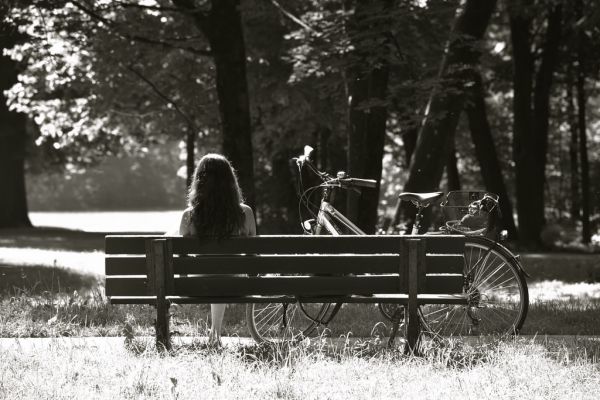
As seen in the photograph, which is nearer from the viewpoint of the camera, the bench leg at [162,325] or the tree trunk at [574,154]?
the bench leg at [162,325]

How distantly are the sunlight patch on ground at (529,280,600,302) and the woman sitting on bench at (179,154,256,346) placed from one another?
16.0 feet

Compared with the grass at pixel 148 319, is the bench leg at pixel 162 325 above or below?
above

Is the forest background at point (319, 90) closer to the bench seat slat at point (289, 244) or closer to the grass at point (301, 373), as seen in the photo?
the bench seat slat at point (289, 244)

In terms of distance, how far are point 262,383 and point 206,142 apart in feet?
74.4

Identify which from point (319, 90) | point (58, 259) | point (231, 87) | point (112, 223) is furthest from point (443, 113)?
point (112, 223)

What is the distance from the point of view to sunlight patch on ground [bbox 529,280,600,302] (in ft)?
36.5

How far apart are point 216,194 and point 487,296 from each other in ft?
7.35

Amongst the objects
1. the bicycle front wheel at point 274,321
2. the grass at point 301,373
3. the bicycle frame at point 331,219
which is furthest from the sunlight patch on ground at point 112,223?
the grass at point 301,373

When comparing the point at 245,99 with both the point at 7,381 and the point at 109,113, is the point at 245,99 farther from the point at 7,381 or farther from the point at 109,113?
the point at 109,113

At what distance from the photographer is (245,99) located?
39.1 feet

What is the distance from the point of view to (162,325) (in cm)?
627

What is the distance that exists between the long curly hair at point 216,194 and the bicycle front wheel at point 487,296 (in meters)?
1.61

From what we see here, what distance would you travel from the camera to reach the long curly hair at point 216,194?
6.38m

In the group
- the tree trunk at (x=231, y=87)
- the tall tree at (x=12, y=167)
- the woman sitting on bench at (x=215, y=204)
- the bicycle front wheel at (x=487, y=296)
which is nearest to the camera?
the woman sitting on bench at (x=215, y=204)
